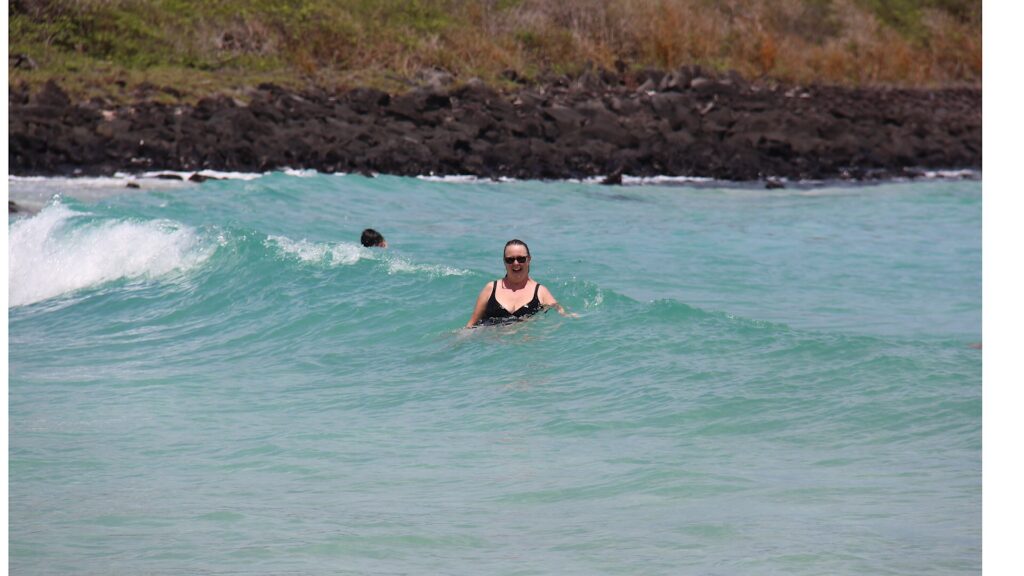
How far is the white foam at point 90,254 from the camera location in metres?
12.9

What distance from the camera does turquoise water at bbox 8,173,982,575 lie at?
573 centimetres

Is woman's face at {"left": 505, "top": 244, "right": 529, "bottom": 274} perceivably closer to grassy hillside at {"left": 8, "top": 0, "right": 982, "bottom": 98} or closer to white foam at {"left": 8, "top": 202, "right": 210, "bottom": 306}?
white foam at {"left": 8, "top": 202, "right": 210, "bottom": 306}

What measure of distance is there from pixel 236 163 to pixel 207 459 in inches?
568

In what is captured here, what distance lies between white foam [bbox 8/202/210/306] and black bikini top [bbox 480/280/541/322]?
169 inches

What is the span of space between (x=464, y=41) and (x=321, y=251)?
18.7 metres

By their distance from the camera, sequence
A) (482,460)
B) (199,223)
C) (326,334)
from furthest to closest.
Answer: (199,223), (326,334), (482,460)

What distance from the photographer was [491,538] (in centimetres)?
579

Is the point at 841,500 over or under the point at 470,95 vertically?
under

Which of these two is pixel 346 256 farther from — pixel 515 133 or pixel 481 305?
pixel 515 133

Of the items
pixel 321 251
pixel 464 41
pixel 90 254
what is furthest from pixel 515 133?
pixel 321 251

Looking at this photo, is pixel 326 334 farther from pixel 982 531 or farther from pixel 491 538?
pixel 982 531

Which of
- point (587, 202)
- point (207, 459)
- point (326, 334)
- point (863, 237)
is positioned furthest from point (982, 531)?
point (587, 202)

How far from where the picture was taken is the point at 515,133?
23938mm

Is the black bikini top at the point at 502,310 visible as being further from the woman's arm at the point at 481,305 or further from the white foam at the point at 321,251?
the white foam at the point at 321,251
